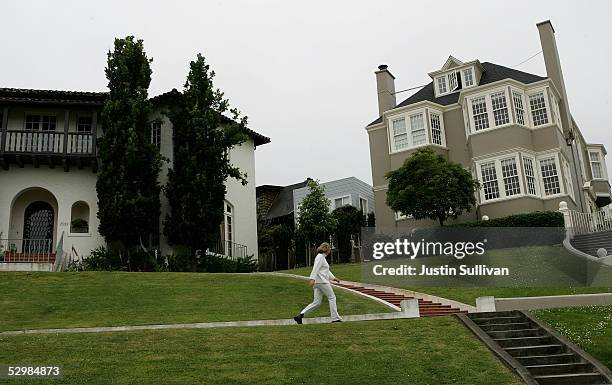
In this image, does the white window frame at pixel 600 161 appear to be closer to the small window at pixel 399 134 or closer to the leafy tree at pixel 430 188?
the small window at pixel 399 134

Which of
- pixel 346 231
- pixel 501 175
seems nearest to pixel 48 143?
pixel 346 231

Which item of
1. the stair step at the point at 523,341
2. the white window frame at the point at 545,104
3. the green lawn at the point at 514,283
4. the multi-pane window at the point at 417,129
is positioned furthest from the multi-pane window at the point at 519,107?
the stair step at the point at 523,341

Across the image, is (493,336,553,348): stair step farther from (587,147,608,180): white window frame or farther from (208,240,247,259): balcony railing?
(587,147,608,180): white window frame

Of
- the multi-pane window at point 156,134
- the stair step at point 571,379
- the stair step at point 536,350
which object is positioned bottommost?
the stair step at point 571,379

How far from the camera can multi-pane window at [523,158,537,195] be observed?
101 feet

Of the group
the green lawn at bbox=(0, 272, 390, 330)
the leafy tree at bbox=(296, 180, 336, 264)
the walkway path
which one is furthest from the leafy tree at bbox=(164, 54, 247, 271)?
the walkway path

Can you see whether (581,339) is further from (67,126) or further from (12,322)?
(67,126)

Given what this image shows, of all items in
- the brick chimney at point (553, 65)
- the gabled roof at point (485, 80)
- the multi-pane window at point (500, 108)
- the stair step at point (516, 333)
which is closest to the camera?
the stair step at point (516, 333)

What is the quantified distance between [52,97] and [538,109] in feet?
79.0

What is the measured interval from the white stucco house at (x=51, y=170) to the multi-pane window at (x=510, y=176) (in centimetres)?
1655

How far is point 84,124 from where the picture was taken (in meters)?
29.8

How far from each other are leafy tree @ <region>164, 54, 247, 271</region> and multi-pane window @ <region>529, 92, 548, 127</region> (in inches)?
601

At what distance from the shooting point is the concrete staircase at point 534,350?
10.5m

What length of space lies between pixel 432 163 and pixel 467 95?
7.96 metres
